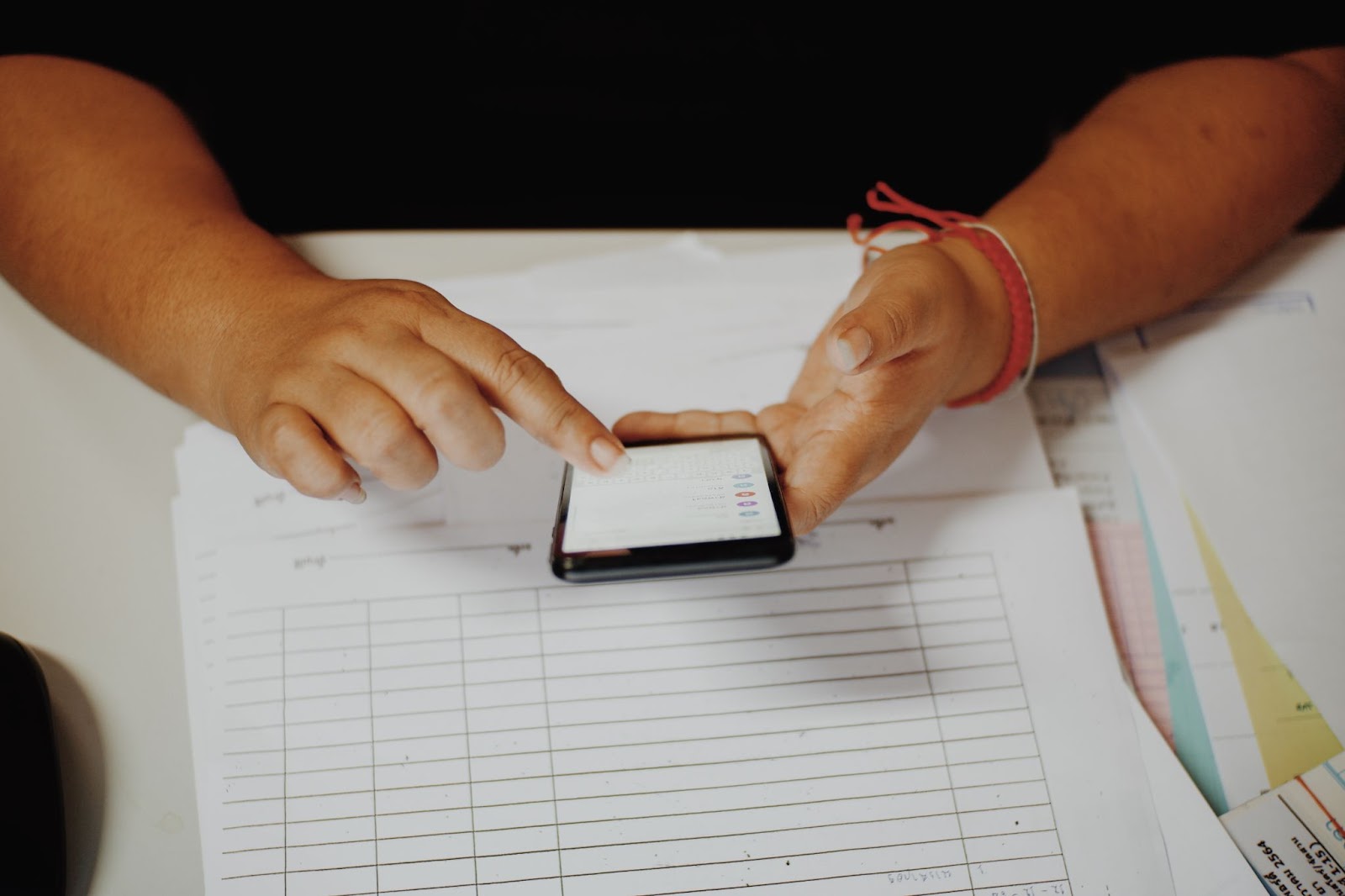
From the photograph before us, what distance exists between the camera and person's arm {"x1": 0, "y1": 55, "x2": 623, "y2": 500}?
0.40m

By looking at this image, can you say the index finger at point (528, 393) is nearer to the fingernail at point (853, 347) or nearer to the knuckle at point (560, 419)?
the knuckle at point (560, 419)

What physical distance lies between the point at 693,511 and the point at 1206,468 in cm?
47

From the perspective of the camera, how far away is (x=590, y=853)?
1.59ft

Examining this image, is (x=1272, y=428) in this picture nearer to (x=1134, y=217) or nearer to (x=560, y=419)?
(x=1134, y=217)

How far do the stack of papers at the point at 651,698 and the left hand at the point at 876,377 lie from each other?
0.06 meters

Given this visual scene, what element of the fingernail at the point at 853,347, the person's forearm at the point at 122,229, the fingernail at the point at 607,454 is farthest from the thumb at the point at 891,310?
the person's forearm at the point at 122,229

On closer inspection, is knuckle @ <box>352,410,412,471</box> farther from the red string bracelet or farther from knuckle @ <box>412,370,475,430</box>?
the red string bracelet

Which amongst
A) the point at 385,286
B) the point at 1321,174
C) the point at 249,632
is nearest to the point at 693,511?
the point at 385,286

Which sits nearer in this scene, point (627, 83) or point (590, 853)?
point (590, 853)

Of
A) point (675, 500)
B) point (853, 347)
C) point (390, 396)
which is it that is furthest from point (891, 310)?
point (390, 396)

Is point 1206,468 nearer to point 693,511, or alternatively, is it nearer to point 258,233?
point 693,511

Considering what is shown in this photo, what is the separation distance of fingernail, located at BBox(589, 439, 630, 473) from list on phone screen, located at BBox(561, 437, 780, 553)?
0.10ft

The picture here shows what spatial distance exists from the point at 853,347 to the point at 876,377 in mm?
80

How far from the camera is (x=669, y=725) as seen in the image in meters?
0.52
